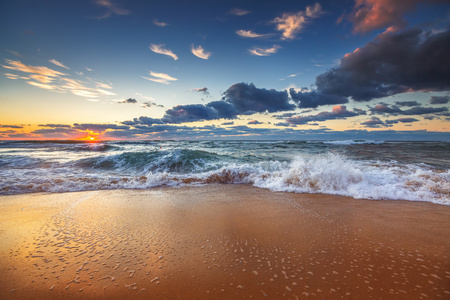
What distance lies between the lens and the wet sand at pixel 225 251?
1844 mm

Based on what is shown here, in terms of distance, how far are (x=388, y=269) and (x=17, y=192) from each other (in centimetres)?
866

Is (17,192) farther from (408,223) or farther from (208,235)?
(408,223)

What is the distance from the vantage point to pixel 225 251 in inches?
98.3

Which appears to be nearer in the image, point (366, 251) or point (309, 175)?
point (366, 251)

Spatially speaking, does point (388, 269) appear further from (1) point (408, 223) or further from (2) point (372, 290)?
(1) point (408, 223)

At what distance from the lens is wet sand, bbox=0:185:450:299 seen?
184 cm

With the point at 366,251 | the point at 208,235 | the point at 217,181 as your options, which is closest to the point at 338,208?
the point at 366,251

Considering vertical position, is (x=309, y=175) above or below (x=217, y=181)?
above

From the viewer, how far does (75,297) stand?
5.85ft

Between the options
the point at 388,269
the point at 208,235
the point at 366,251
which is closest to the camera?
the point at 388,269

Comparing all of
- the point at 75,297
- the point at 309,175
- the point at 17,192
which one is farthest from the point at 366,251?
the point at 17,192

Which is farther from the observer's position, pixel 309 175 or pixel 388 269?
pixel 309 175

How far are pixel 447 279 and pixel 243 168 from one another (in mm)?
6264

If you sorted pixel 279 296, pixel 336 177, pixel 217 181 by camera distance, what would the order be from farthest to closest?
1. pixel 217 181
2. pixel 336 177
3. pixel 279 296
